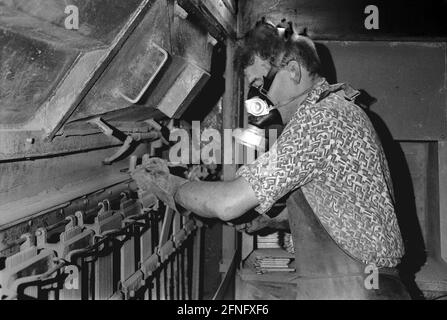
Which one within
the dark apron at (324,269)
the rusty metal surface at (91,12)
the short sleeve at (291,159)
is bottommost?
the dark apron at (324,269)

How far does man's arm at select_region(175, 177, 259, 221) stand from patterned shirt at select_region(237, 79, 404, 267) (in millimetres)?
39

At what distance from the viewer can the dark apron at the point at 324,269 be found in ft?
5.93

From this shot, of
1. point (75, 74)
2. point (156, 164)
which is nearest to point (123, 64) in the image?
point (75, 74)

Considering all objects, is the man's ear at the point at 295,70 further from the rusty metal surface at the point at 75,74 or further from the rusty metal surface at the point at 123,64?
the rusty metal surface at the point at 75,74

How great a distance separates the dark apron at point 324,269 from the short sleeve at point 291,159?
274 millimetres

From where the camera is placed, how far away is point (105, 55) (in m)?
1.62

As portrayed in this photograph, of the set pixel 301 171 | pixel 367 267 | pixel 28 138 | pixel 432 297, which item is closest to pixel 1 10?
pixel 28 138

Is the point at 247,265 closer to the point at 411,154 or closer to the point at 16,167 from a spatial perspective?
the point at 411,154

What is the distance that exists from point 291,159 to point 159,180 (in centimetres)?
74

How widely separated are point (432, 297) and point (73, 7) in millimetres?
3701

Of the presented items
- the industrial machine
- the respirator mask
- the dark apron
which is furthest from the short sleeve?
the respirator mask

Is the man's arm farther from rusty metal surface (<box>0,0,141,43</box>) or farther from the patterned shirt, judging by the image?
rusty metal surface (<box>0,0,141,43</box>)

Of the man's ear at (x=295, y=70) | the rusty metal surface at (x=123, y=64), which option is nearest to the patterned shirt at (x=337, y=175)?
the man's ear at (x=295, y=70)
